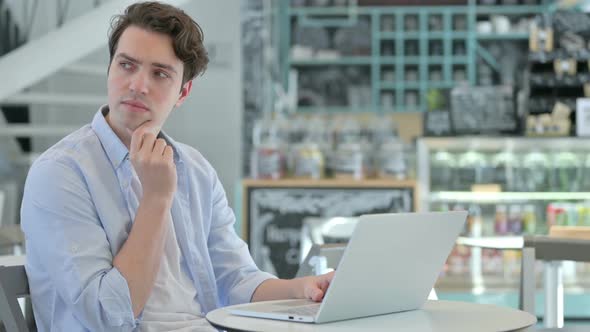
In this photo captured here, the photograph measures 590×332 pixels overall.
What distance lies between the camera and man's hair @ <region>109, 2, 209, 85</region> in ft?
6.46

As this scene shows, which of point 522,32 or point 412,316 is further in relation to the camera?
point 522,32

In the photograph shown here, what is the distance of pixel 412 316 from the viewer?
5.61ft

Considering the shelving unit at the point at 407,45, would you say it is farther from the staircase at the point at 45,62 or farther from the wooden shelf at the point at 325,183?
the wooden shelf at the point at 325,183

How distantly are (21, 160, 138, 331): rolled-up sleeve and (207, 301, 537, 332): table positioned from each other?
21 centimetres

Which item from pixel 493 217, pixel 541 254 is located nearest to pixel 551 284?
pixel 541 254

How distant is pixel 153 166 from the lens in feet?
6.01

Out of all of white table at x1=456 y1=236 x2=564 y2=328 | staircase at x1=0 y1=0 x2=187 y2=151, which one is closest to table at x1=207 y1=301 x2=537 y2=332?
white table at x1=456 y1=236 x2=564 y2=328

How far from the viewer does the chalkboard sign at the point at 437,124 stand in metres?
6.32

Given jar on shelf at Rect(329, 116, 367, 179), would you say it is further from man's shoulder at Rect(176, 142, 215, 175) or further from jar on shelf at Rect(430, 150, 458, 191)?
man's shoulder at Rect(176, 142, 215, 175)

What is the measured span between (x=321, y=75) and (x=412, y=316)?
910 centimetres

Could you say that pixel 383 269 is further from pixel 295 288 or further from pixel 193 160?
pixel 193 160

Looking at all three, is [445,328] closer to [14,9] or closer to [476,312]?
[476,312]

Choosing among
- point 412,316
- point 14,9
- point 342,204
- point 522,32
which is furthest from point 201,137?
point 412,316

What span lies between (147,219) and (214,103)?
6741 mm
